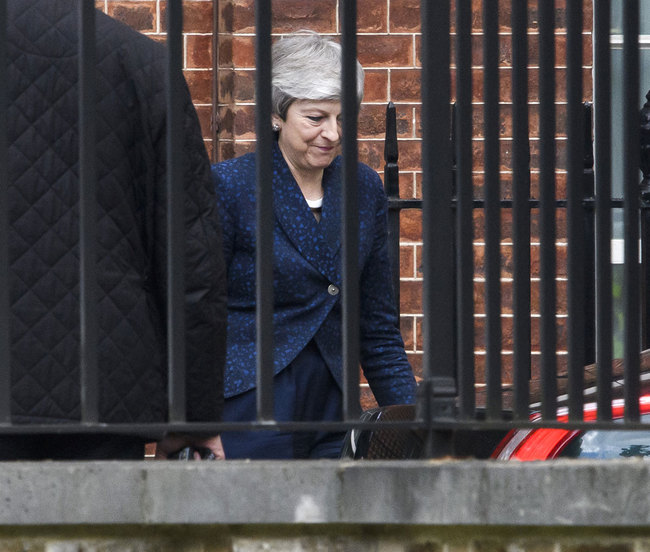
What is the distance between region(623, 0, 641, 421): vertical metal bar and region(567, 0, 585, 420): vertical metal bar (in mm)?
81

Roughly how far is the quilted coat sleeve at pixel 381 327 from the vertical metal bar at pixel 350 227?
0.92 m

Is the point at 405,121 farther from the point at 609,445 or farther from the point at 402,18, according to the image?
the point at 609,445

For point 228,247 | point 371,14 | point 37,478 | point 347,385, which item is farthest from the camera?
point 371,14

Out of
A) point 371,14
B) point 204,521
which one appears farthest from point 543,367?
point 371,14

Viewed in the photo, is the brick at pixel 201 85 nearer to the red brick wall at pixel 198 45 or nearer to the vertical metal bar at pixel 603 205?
the red brick wall at pixel 198 45

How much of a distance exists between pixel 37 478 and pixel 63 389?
309 mm

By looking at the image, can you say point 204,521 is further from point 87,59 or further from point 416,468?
point 87,59

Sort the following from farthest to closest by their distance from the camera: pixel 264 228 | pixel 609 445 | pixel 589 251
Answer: pixel 589 251, pixel 609 445, pixel 264 228

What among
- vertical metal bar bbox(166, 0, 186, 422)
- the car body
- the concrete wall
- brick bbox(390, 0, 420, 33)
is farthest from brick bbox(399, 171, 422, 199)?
the concrete wall

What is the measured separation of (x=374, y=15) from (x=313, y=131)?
2235 mm

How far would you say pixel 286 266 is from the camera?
300cm

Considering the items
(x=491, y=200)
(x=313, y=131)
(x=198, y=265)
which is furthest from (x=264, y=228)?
(x=313, y=131)

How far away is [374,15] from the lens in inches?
204

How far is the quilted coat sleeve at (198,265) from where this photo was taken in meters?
2.38
